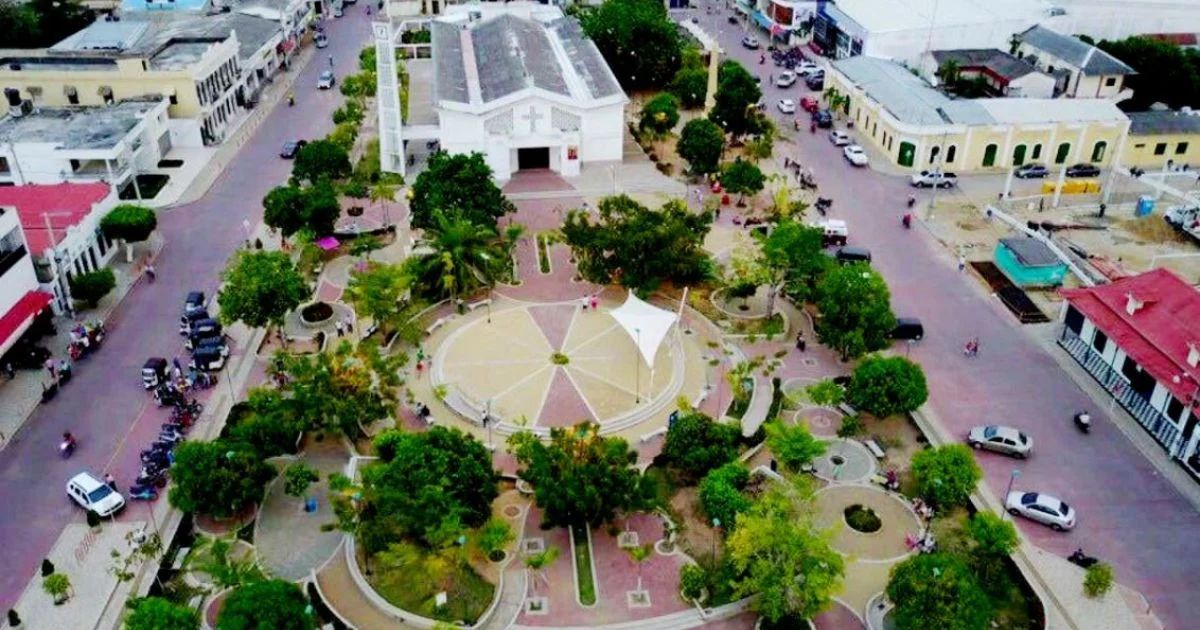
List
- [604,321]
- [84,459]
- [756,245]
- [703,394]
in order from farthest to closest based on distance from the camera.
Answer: [756,245] → [604,321] → [703,394] → [84,459]

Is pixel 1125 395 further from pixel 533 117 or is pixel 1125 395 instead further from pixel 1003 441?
pixel 533 117

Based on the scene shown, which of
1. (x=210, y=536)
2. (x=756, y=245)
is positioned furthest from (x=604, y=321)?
(x=210, y=536)

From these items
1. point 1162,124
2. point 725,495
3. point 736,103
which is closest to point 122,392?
point 725,495

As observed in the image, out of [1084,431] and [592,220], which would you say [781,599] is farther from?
[592,220]

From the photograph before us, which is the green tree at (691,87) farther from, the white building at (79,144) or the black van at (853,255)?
the white building at (79,144)

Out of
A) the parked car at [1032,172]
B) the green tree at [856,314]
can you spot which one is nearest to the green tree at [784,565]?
the green tree at [856,314]

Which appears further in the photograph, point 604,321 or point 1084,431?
point 604,321

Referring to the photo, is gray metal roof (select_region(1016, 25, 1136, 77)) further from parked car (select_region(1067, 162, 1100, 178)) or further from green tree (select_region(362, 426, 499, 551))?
green tree (select_region(362, 426, 499, 551))
